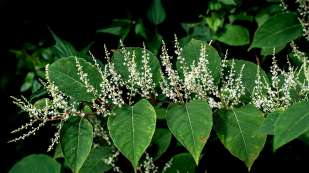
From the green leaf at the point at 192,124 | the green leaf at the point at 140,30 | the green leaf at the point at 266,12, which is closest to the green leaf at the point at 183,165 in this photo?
the green leaf at the point at 192,124

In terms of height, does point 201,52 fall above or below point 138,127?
above

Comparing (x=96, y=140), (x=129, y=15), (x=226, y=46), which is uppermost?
(x=129, y=15)

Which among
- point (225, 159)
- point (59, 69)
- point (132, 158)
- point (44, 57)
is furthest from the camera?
point (44, 57)

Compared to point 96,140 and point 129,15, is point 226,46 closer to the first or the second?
point 129,15

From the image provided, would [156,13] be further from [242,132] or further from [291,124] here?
[291,124]

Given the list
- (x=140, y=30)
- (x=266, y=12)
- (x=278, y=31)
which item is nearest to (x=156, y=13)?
(x=140, y=30)

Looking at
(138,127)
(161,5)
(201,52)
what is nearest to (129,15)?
(161,5)
